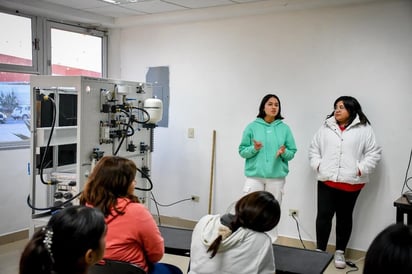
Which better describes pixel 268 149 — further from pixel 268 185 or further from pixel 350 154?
pixel 350 154

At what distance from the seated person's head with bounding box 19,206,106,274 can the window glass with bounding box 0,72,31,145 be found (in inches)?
129

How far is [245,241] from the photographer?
6.37 ft

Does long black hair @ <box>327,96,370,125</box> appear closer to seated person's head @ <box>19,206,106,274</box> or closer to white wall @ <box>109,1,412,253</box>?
white wall @ <box>109,1,412,253</box>

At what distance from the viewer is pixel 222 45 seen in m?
4.73

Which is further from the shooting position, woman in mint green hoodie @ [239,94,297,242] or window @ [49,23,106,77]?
window @ [49,23,106,77]

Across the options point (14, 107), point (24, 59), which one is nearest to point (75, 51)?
point (24, 59)

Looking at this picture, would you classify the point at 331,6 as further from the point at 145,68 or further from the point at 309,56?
the point at 145,68

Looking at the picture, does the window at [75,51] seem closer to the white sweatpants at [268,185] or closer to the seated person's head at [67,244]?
the white sweatpants at [268,185]

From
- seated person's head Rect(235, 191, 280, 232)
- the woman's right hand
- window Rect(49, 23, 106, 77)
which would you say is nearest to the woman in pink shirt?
seated person's head Rect(235, 191, 280, 232)

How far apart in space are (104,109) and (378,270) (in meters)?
3.07

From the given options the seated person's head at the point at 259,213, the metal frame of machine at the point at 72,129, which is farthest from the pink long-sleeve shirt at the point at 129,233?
the metal frame of machine at the point at 72,129

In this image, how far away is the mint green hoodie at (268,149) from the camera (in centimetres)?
400

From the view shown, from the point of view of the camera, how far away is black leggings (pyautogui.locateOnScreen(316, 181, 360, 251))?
389 cm

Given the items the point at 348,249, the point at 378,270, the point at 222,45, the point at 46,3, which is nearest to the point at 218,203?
the point at 348,249
